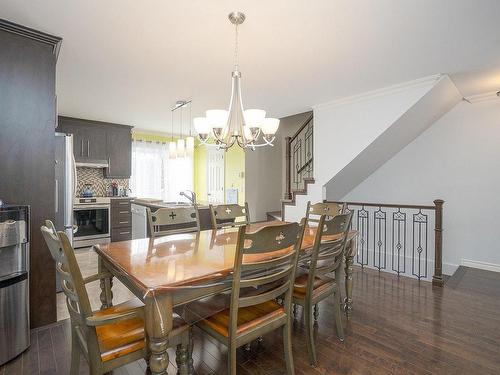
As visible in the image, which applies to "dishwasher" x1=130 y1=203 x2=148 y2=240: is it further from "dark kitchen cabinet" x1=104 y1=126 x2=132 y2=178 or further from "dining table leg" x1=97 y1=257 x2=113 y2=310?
"dining table leg" x1=97 y1=257 x2=113 y2=310

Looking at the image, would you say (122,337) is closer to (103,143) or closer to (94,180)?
(103,143)

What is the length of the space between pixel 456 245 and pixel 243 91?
3.90 meters

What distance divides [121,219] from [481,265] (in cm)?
610

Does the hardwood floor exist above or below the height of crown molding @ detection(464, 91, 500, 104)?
below

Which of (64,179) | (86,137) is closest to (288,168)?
(64,179)

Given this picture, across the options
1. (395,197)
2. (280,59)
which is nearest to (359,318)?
(280,59)

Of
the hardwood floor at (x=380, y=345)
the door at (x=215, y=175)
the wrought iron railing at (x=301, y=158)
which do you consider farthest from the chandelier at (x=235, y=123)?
the door at (x=215, y=175)

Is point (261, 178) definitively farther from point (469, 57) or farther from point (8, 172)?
point (8, 172)

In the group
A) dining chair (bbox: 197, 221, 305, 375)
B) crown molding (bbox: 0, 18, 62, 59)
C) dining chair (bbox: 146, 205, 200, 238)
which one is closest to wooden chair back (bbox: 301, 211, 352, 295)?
dining chair (bbox: 197, 221, 305, 375)

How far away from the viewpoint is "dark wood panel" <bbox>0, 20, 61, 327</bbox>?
7.05ft

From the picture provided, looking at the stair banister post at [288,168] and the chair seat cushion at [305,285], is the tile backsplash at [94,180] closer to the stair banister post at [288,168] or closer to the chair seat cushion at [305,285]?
the stair banister post at [288,168]

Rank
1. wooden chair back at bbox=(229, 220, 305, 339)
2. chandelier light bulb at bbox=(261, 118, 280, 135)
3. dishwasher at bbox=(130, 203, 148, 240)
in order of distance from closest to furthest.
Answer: wooden chair back at bbox=(229, 220, 305, 339) < chandelier light bulb at bbox=(261, 118, 280, 135) < dishwasher at bbox=(130, 203, 148, 240)

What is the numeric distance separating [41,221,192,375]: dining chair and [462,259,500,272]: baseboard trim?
434 cm

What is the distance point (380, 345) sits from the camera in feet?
6.87
